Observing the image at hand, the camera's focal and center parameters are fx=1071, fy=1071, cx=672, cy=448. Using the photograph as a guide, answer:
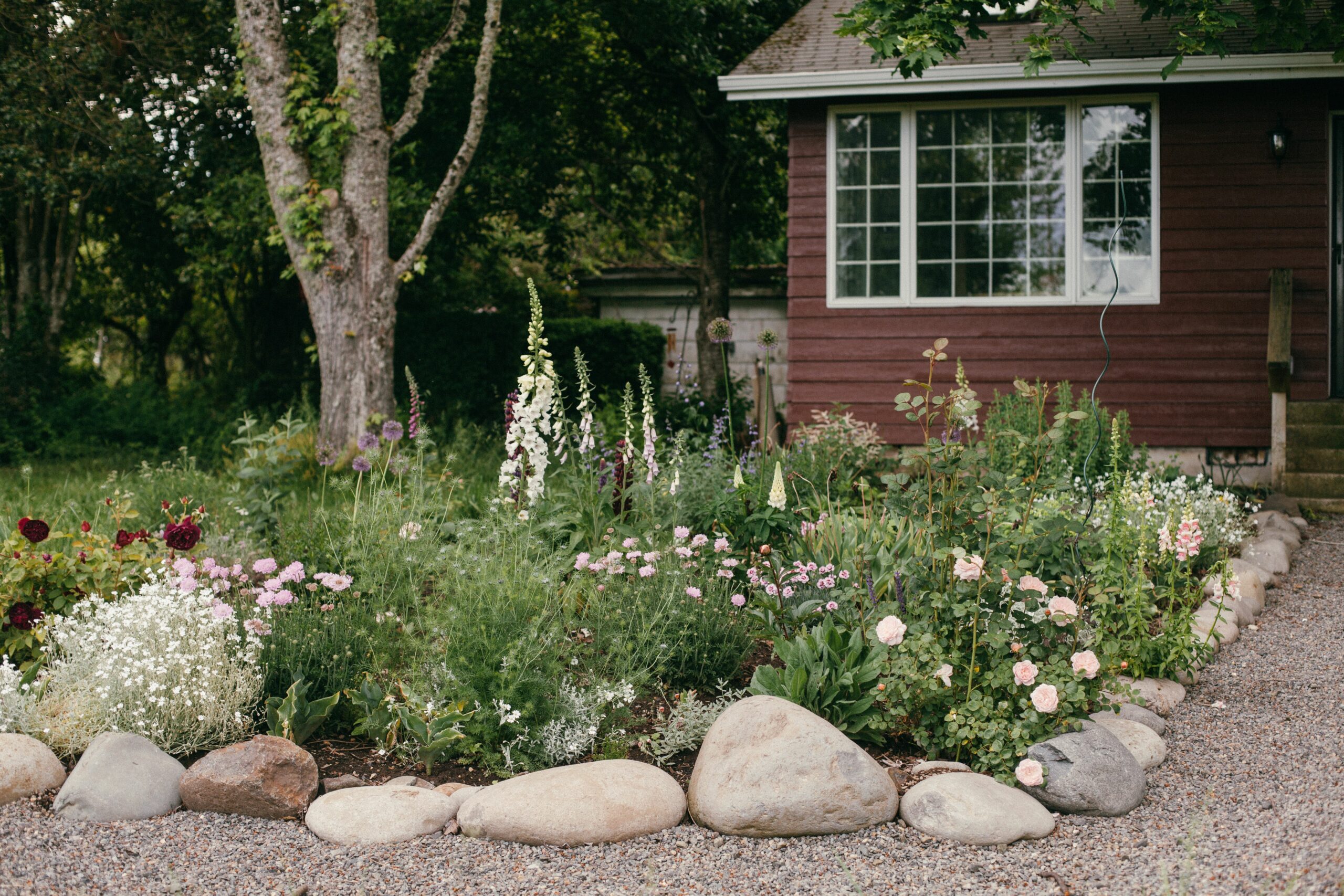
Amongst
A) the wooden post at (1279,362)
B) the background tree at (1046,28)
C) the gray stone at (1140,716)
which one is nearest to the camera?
the gray stone at (1140,716)

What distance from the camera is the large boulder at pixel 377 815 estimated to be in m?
2.95

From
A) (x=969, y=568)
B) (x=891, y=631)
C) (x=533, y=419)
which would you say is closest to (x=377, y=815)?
(x=891, y=631)

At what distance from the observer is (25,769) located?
3.15 metres

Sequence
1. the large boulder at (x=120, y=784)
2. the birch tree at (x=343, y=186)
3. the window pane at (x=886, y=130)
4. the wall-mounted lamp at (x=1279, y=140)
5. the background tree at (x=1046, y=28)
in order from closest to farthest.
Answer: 1. the large boulder at (x=120, y=784)
2. the background tree at (x=1046, y=28)
3. the wall-mounted lamp at (x=1279, y=140)
4. the birch tree at (x=343, y=186)
5. the window pane at (x=886, y=130)

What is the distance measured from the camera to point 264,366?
13.7 m

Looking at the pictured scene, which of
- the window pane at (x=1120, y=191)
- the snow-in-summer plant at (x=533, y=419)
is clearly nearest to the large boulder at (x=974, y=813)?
the snow-in-summer plant at (x=533, y=419)

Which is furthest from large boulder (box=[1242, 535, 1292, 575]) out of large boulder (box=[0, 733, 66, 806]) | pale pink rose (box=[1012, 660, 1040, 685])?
large boulder (box=[0, 733, 66, 806])

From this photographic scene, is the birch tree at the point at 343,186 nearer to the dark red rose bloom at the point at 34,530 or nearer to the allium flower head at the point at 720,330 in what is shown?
the allium flower head at the point at 720,330

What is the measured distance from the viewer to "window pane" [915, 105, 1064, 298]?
8.49m

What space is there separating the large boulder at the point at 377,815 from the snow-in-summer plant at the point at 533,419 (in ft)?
5.80

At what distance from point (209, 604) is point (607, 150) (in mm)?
9878

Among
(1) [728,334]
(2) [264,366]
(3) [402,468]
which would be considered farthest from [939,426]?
(2) [264,366]

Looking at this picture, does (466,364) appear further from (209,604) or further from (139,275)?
(209,604)

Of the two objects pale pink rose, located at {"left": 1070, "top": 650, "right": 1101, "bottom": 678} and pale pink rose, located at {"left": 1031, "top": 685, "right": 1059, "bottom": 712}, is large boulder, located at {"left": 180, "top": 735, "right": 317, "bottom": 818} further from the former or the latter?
pale pink rose, located at {"left": 1070, "top": 650, "right": 1101, "bottom": 678}
